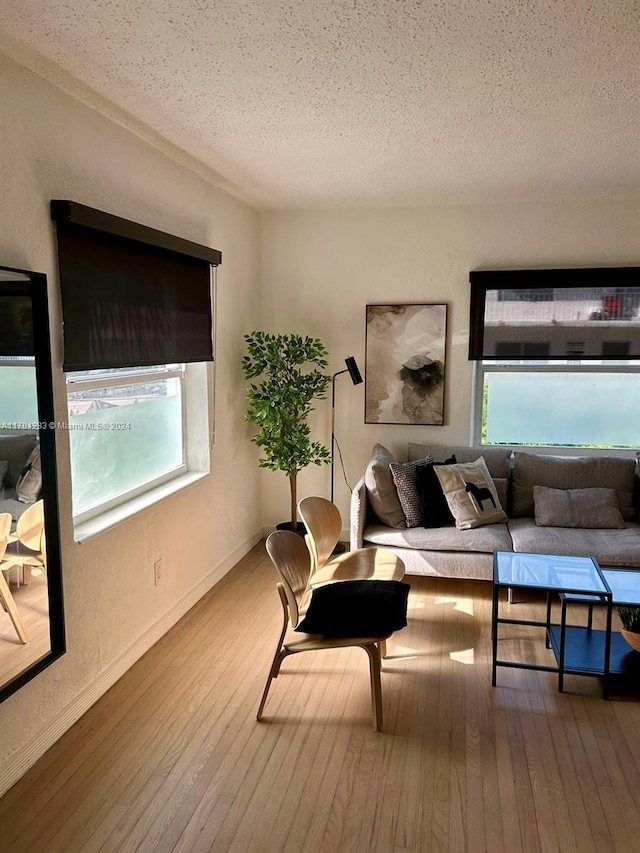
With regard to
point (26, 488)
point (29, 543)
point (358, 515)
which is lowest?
point (358, 515)

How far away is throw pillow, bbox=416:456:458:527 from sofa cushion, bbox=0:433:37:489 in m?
2.52

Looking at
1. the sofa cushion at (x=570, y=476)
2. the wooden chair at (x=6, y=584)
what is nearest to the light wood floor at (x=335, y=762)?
the wooden chair at (x=6, y=584)

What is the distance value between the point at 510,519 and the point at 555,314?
1507 mm

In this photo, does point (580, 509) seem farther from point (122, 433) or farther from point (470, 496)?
point (122, 433)

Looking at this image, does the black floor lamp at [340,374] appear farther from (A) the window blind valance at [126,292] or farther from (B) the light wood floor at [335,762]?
(B) the light wood floor at [335,762]

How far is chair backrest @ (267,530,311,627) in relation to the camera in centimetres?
266

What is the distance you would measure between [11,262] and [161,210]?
4.07 feet

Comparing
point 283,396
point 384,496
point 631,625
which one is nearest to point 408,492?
point 384,496

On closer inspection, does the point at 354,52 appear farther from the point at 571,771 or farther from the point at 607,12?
the point at 571,771

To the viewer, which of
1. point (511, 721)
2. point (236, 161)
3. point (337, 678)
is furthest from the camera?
point (236, 161)

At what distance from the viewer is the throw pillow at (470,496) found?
405 cm

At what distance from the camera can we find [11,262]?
225 centimetres

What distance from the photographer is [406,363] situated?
4.83 meters

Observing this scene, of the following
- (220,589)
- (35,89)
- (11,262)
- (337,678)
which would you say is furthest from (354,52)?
(220,589)
